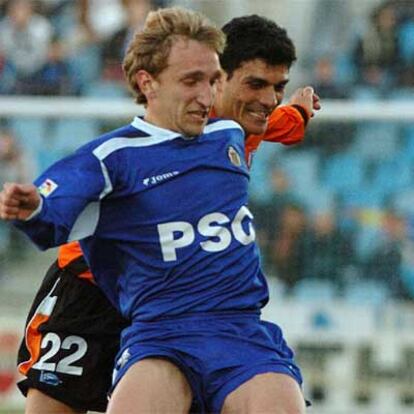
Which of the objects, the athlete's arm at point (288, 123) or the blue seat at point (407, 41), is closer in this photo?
the athlete's arm at point (288, 123)

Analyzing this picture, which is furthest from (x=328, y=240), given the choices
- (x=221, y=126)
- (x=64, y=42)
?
(x=221, y=126)

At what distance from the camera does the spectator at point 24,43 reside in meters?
10.3

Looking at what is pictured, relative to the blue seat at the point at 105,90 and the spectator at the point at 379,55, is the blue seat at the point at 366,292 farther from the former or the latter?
the blue seat at the point at 105,90

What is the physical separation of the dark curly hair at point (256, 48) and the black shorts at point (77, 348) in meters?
1.03

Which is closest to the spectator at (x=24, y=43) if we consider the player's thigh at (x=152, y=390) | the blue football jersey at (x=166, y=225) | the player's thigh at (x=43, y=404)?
the player's thigh at (x=43, y=404)

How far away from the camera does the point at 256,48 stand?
5051mm

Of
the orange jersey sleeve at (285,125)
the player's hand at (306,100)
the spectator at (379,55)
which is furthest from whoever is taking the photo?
the spectator at (379,55)

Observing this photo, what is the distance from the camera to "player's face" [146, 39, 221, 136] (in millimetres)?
4371

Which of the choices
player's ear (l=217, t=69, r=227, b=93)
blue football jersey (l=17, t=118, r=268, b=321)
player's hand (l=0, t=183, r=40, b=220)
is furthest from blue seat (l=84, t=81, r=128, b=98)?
player's hand (l=0, t=183, r=40, b=220)

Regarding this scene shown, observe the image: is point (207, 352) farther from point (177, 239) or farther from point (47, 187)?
point (47, 187)

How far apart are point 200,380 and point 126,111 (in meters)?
5.31

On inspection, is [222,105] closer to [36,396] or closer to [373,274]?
[36,396]

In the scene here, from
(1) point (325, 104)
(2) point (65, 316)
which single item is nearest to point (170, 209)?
(2) point (65, 316)

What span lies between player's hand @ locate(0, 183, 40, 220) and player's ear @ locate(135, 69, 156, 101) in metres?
0.66
